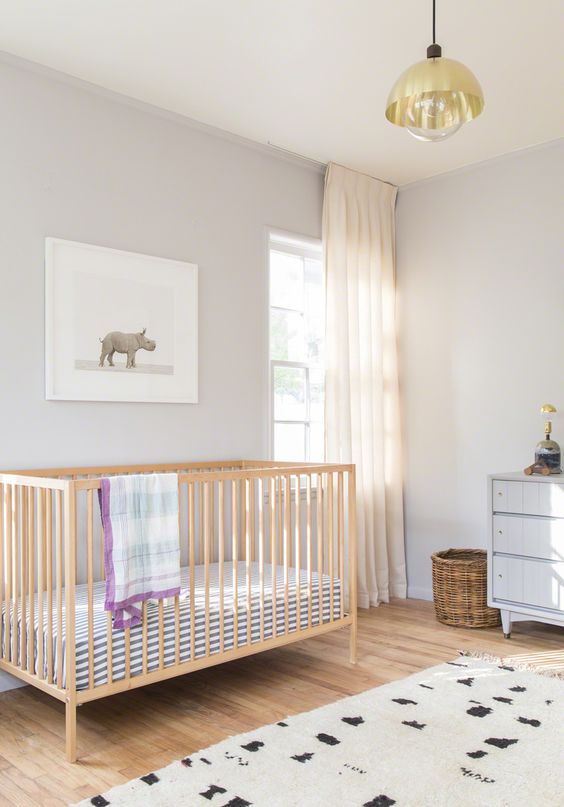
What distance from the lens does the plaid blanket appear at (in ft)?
7.51

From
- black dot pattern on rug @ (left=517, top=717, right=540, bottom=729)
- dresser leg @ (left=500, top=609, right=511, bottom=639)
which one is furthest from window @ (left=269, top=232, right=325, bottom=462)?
black dot pattern on rug @ (left=517, top=717, right=540, bottom=729)

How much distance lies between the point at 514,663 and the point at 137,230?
2400 mm

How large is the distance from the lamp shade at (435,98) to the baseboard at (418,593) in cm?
285

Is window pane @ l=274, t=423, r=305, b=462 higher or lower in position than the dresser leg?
higher

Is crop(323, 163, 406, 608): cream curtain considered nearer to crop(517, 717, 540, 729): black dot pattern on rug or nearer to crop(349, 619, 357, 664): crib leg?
crop(349, 619, 357, 664): crib leg

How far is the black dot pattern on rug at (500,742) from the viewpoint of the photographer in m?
2.27

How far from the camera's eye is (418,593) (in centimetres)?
428

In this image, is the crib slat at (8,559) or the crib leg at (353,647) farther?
the crib leg at (353,647)

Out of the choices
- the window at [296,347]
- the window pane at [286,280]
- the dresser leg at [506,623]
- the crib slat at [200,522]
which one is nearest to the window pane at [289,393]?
the window at [296,347]

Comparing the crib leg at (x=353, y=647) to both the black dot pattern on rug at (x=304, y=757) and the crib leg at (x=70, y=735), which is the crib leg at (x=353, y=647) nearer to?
Answer: the black dot pattern on rug at (x=304, y=757)

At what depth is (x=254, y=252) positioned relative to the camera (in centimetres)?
377

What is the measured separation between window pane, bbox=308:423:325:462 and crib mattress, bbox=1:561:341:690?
0.89m

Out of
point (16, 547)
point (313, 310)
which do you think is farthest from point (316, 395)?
point (16, 547)

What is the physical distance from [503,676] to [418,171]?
264 cm
